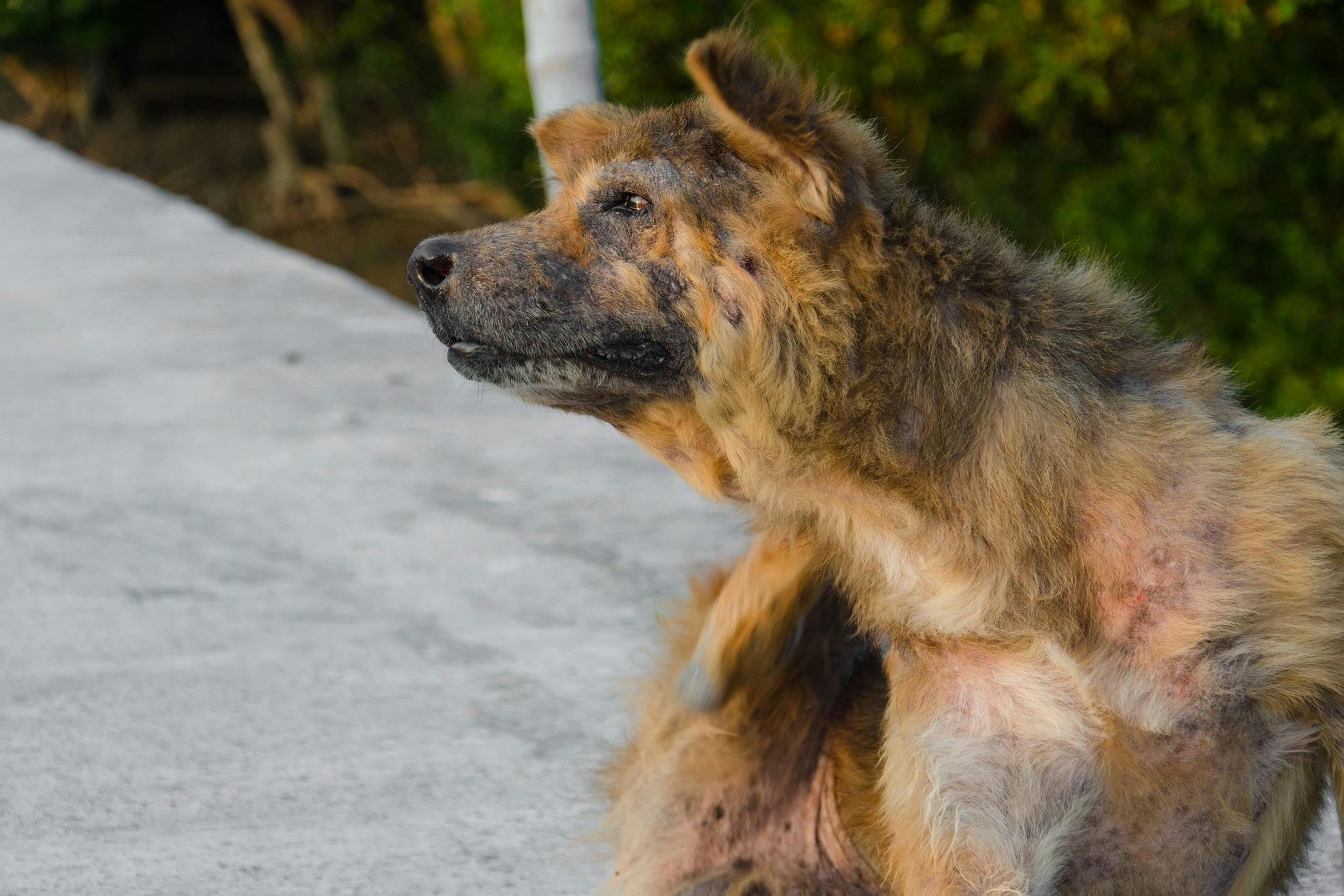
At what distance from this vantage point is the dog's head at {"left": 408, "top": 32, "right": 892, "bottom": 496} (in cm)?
227

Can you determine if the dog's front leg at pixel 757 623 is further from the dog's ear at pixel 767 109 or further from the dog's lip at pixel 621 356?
the dog's ear at pixel 767 109

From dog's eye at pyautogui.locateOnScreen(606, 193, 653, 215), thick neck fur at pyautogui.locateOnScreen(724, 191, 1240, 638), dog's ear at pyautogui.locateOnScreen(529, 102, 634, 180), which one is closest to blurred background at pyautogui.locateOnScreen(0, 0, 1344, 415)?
dog's ear at pyautogui.locateOnScreen(529, 102, 634, 180)

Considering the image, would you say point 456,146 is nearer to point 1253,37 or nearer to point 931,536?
point 1253,37

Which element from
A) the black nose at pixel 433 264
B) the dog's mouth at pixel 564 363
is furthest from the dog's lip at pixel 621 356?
the black nose at pixel 433 264

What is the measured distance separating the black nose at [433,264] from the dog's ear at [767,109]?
462mm

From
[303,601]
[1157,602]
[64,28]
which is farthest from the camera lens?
[64,28]

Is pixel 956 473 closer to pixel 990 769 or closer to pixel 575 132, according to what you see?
pixel 990 769

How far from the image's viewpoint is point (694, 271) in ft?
7.70

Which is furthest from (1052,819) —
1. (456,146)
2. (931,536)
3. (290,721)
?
→ (456,146)

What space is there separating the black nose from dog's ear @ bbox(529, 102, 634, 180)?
28 centimetres

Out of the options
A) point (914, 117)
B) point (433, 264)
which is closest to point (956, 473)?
point (433, 264)

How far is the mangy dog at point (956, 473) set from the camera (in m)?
2.17

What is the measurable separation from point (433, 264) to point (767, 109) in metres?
0.56

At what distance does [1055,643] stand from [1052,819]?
0.24m
